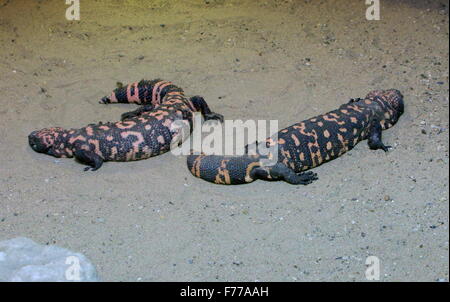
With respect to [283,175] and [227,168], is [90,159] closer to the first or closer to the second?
[227,168]

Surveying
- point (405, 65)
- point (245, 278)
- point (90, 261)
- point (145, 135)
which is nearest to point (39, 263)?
point (90, 261)

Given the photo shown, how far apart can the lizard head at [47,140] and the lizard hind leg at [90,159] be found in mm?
199

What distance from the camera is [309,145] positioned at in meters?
3.99

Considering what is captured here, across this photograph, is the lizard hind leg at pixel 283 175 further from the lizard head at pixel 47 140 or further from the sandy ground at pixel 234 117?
the lizard head at pixel 47 140

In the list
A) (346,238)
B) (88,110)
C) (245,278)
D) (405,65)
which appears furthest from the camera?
(405,65)

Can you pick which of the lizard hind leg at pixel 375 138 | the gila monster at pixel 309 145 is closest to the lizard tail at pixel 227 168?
the gila monster at pixel 309 145

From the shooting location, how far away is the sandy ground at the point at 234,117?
3365 millimetres

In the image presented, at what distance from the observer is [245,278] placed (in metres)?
3.20

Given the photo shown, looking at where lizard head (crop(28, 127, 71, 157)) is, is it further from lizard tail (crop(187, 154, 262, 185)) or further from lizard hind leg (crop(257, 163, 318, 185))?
lizard hind leg (crop(257, 163, 318, 185))

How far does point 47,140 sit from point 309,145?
201 cm

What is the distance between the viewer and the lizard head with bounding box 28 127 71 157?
423 cm

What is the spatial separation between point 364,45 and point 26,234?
12.0ft

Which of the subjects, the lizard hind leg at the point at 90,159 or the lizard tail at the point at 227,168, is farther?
the lizard hind leg at the point at 90,159
